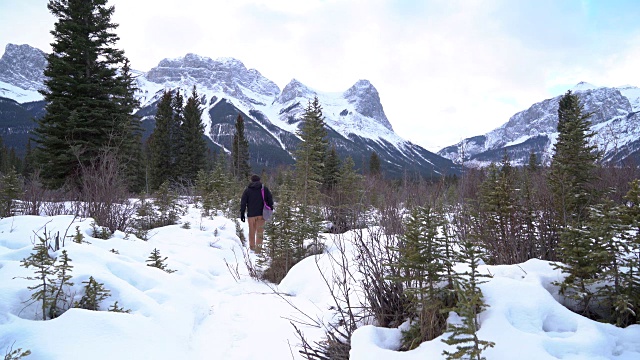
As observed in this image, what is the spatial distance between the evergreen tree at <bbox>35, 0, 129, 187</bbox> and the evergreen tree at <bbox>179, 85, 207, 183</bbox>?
13661 mm

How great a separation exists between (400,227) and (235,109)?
17992 cm

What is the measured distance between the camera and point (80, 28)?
1358 cm

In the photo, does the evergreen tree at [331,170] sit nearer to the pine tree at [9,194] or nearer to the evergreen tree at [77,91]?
the evergreen tree at [77,91]

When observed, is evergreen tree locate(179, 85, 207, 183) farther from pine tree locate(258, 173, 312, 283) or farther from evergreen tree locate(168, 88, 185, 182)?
pine tree locate(258, 173, 312, 283)

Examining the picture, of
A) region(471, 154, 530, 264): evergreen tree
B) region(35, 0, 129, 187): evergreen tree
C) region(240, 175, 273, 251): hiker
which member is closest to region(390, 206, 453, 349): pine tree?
region(471, 154, 530, 264): evergreen tree

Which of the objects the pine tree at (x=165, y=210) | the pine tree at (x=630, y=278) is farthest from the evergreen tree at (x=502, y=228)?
the pine tree at (x=165, y=210)

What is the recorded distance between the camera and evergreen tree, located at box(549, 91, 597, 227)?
396 cm

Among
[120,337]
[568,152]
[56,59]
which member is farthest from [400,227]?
[56,59]

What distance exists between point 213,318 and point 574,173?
5.50 m

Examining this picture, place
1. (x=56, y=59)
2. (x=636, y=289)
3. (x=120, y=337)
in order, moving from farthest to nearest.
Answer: (x=56, y=59)
(x=120, y=337)
(x=636, y=289)

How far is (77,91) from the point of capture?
13594 millimetres

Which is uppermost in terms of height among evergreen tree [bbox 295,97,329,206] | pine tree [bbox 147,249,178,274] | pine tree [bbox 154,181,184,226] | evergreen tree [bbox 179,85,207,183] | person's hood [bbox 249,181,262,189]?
evergreen tree [bbox 179,85,207,183]

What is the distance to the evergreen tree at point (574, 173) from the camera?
3.96m

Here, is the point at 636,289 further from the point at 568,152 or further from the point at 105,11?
the point at 105,11
